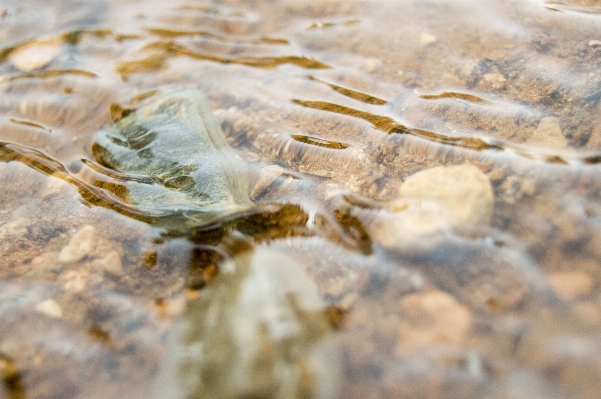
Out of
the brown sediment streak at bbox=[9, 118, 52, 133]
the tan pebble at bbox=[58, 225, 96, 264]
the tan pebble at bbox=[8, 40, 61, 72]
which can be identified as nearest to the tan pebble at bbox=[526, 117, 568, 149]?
the tan pebble at bbox=[58, 225, 96, 264]

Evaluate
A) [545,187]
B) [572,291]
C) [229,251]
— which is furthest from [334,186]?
[572,291]

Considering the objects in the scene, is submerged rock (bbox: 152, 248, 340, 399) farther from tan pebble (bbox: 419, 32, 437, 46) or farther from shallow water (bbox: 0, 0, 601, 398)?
tan pebble (bbox: 419, 32, 437, 46)

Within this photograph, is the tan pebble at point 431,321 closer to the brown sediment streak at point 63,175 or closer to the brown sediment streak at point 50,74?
the brown sediment streak at point 63,175

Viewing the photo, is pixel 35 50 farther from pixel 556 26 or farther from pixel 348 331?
pixel 556 26

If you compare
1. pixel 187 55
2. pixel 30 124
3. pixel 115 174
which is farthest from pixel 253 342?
pixel 187 55

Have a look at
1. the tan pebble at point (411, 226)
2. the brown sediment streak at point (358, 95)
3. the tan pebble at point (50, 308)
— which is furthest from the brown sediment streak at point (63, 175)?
the brown sediment streak at point (358, 95)

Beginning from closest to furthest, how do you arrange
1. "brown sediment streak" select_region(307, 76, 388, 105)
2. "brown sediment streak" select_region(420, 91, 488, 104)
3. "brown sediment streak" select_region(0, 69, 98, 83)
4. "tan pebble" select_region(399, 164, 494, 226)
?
"tan pebble" select_region(399, 164, 494, 226), "brown sediment streak" select_region(420, 91, 488, 104), "brown sediment streak" select_region(307, 76, 388, 105), "brown sediment streak" select_region(0, 69, 98, 83)
